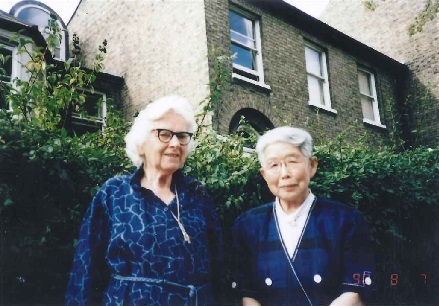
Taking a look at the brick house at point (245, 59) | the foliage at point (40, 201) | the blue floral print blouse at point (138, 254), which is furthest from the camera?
the brick house at point (245, 59)

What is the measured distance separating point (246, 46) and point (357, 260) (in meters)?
8.94

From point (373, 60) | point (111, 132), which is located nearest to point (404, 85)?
point (373, 60)

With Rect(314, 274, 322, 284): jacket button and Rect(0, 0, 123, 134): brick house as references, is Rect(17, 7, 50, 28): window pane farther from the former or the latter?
Rect(314, 274, 322, 284): jacket button

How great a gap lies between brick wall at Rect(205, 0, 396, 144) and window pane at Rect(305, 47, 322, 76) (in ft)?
1.02

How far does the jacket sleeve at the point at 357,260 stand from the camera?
6.76 feet

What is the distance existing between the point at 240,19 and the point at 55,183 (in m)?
8.82

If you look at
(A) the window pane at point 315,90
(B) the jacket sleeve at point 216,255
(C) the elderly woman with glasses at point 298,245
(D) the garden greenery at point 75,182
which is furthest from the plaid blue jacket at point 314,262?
(A) the window pane at point 315,90

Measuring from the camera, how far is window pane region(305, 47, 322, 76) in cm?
1222

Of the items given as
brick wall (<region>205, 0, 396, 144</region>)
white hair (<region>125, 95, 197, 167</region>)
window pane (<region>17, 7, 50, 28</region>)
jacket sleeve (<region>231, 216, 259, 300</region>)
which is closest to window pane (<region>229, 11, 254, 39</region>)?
brick wall (<region>205, 0, 396, 144</region>)

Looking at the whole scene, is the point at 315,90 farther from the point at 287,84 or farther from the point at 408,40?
the point at 408,40

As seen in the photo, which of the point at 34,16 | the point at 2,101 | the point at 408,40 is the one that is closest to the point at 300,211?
the point at 2,101

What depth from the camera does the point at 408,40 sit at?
1526cm

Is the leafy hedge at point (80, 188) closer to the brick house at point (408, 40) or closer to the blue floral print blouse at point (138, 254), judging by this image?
the blue floral print blouse at point (138, 254)

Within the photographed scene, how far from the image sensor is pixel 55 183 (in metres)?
2.87
